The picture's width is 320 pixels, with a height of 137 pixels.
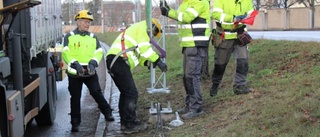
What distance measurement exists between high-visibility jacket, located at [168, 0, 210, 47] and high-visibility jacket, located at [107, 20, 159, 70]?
1.93ft

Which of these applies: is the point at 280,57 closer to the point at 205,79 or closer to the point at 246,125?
the point at 205,79

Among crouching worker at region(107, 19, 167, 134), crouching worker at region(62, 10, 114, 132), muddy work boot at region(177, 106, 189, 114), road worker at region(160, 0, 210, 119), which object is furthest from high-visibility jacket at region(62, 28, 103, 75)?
muddy work boot at region(177, 106, 189, 114)

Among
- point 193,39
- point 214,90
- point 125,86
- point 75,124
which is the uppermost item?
point 193,39

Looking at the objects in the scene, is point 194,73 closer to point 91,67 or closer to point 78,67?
point 91,67

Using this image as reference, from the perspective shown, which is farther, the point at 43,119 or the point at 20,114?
the point at 43,119

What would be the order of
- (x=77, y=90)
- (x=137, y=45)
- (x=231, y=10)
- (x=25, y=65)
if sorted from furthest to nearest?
(x=77, y=90)
(x=231, y=10)
(x=137, y=45)
(x=25, y=65)

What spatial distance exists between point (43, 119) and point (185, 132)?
9.51 feet

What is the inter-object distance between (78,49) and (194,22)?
1815mm

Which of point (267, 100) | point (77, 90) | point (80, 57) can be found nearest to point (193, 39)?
point (267, 100)

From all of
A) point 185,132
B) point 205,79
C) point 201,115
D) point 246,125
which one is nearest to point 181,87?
point 205,79

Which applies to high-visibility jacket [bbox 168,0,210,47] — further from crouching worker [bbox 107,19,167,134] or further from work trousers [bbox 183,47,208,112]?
crouching worker [bbox 107,19,167,134]

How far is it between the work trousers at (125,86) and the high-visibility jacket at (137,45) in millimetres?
112

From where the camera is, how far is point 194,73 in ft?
25.1

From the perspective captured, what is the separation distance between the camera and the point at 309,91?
6797mm
